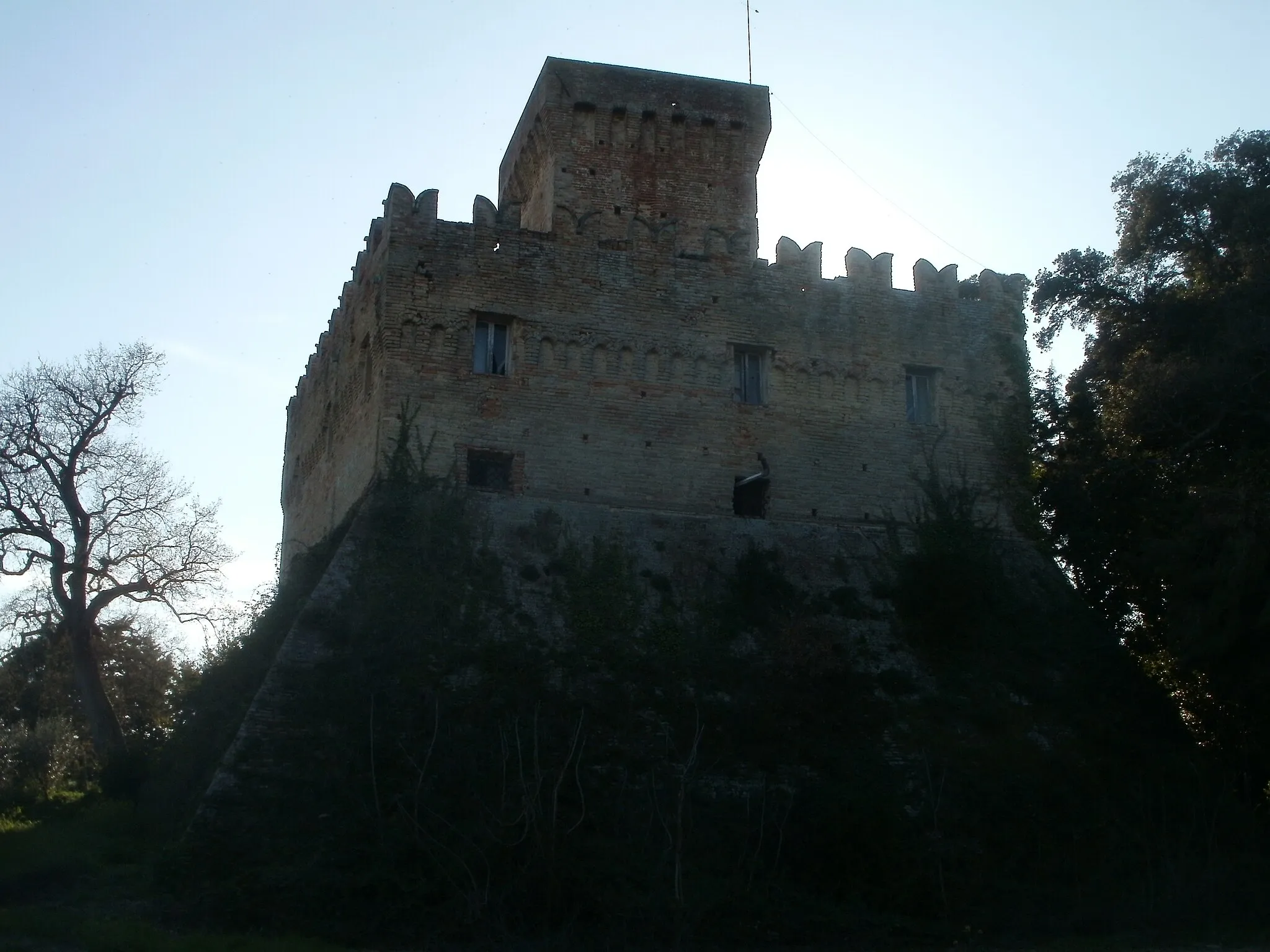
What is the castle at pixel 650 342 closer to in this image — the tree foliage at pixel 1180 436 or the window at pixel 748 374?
the window at pixel 748 374

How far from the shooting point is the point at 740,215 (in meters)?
25.5

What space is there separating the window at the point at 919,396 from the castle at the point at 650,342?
0.03 metres

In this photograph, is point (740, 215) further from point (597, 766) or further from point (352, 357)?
point (597, 766)

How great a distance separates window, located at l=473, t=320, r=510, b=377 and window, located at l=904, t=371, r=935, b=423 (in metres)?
7.25

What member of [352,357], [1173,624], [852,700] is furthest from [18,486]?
[1173,624]

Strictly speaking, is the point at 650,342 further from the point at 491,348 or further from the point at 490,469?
the point at 490,469

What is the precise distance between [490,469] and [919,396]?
8.05 m

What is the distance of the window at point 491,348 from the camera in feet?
72.8

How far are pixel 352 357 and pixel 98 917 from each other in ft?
39.6

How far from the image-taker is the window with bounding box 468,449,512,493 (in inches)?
851

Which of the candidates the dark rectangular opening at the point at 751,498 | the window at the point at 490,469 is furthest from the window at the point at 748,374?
the window at the point at 490,469

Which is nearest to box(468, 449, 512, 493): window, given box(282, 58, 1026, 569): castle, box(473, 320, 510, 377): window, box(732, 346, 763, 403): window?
box(282, 58, 1026, 569): castle

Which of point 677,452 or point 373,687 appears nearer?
point 373,687

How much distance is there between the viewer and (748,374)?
77.4 ft
